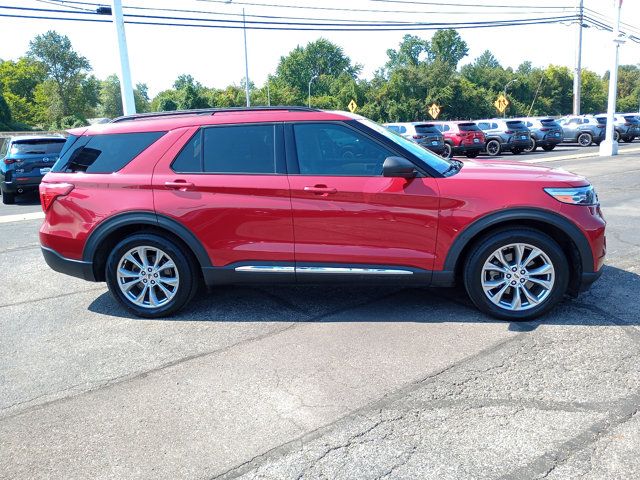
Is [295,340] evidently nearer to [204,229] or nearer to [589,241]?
[204,229]

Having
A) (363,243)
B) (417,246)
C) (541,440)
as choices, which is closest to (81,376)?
(363,243)

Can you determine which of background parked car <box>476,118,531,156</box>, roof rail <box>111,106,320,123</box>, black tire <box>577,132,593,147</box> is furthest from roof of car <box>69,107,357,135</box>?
black tire <box>577,132,593,147</box>

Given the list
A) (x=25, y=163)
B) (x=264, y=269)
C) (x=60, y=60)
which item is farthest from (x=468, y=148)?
(x=60, y=60)

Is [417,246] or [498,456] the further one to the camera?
[417,246]

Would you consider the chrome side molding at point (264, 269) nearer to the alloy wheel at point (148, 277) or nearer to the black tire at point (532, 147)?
the alloy wheel at point (148, 277)

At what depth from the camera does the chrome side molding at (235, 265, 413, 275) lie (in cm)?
447

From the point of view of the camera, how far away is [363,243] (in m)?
4.49

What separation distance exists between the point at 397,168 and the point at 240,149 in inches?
54.3

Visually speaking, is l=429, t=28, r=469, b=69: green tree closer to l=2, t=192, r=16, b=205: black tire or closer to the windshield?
l=2, t=192, r=16, b=205: black tire

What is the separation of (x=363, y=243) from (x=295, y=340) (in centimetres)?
97

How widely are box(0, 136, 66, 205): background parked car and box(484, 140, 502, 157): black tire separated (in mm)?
20116

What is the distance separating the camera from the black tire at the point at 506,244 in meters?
4.38

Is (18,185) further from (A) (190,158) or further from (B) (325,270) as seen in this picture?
(B) (325,270)

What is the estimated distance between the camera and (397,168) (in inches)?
169
